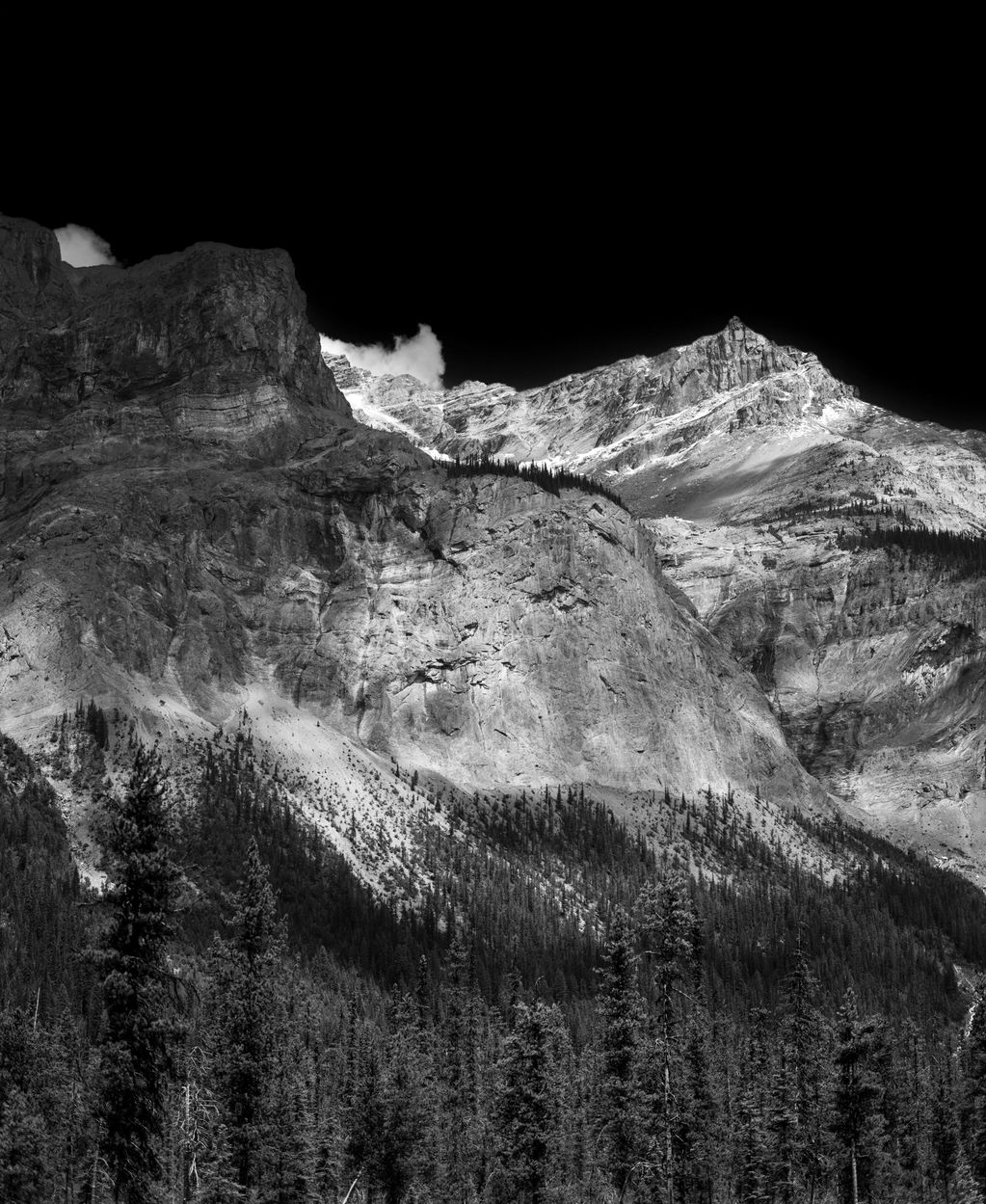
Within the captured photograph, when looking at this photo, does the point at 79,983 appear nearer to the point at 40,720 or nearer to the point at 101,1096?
the point at 40,720

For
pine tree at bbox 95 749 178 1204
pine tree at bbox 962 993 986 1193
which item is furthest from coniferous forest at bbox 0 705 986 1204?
pine tree at bbox 962 993 986 1193

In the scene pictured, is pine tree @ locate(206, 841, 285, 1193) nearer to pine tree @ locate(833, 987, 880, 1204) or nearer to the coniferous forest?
the coniferous forest

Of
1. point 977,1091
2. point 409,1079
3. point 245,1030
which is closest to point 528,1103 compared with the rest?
point 245,1030

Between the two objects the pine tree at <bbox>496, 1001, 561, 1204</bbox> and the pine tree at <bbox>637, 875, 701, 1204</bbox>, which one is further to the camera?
the pine tree at <bbox>496, 1001, 561, 1204</bbox>

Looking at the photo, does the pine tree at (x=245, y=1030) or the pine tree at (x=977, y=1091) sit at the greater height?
the pine tree at (x=245, y=1030)

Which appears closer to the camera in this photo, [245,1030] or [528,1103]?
[245,1030]

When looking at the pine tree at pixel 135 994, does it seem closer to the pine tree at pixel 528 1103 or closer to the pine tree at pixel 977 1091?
the pine tree at pixel 528 1103

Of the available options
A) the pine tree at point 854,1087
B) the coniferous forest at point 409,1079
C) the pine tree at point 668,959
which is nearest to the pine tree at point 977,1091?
the coniferous forest at point 409,1079

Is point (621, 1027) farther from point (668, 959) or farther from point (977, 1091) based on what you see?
point (977, 1091)
